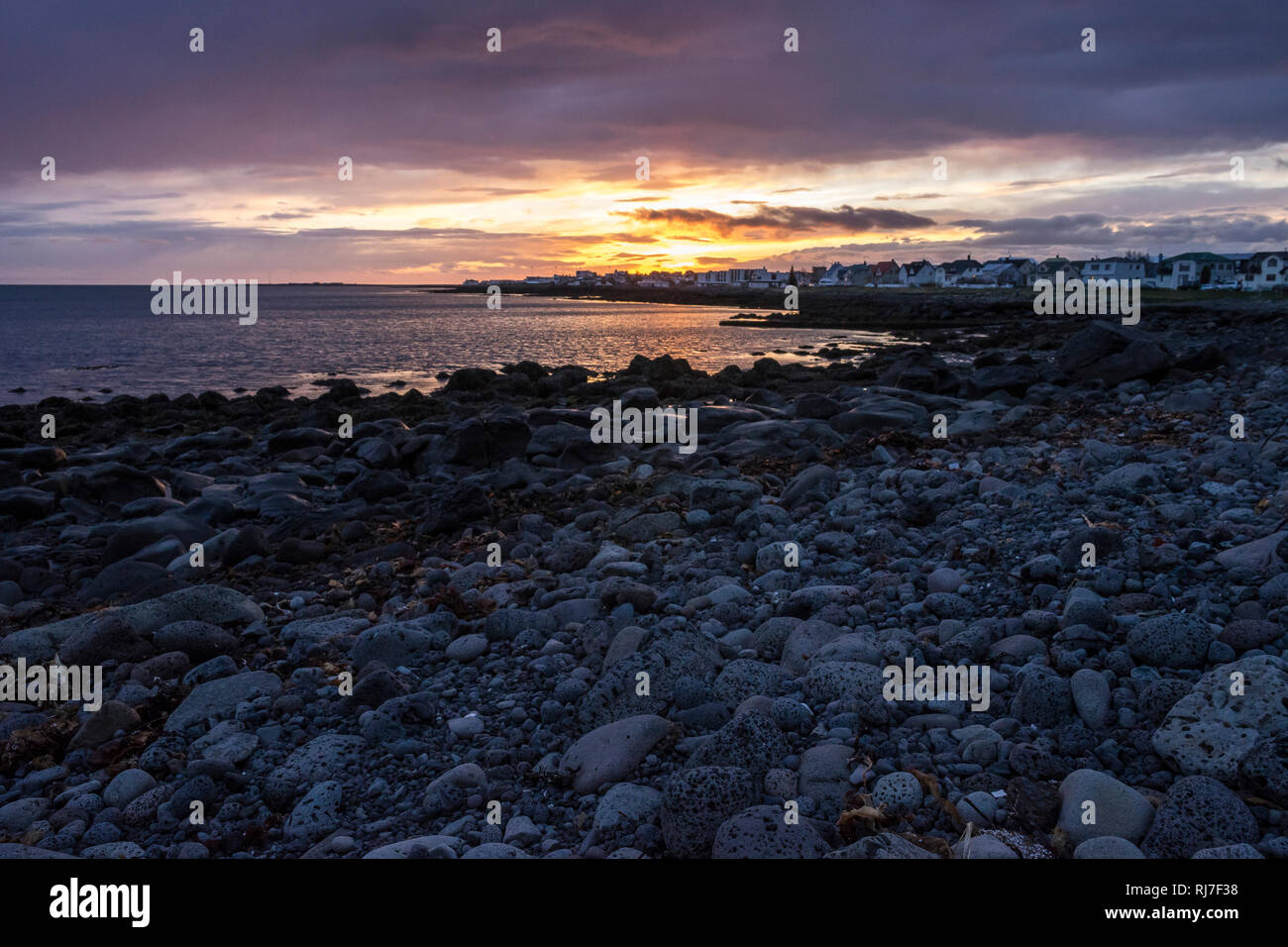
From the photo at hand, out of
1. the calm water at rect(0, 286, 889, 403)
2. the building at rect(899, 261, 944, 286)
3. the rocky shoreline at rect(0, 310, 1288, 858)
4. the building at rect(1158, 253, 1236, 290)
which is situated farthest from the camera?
the building at rect(899, 261, 944, 286)

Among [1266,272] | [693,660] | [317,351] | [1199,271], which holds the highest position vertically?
[1199,271]

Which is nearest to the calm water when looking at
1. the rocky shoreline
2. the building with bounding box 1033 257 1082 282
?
the rocky shoreline

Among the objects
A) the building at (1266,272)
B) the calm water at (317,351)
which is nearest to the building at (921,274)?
the building at (1266,272)

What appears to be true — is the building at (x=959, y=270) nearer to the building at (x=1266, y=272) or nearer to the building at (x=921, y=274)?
the building at (x=921, y=274)

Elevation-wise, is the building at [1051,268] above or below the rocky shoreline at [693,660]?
above

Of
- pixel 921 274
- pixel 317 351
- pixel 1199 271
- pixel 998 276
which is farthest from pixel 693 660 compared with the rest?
pixel 921 274

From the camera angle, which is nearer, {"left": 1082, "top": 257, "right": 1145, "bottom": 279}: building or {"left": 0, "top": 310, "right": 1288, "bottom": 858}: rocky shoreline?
{"left": 0, "top": 310, "right": 1288, "bottom": 858}: rocky shoreline

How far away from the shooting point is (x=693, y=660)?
18.5ft

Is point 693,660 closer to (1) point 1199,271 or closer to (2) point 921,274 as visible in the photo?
(1) point 1199,271

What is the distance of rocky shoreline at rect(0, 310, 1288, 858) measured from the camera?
405 cm

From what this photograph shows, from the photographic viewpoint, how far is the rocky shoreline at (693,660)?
13.3 ft

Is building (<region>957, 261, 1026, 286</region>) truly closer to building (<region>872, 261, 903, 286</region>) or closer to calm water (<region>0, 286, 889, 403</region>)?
building (<region>872, 261, 903, 286</region>)

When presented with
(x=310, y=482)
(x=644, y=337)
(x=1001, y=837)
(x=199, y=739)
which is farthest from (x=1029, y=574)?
(x=644, y=337)
